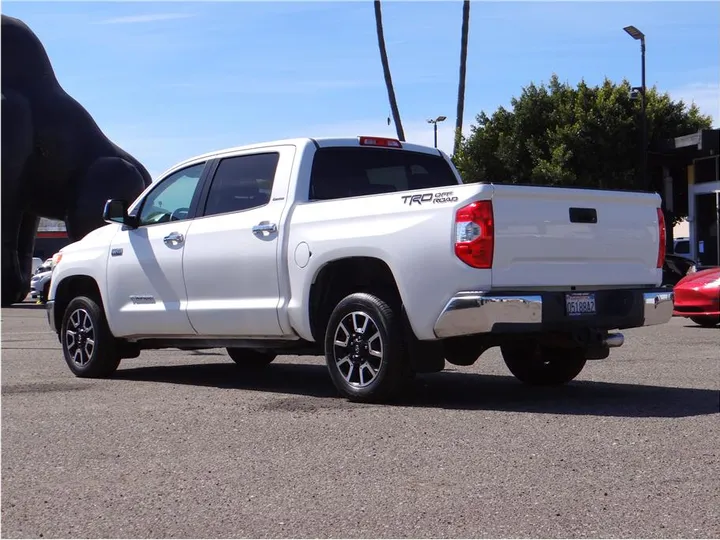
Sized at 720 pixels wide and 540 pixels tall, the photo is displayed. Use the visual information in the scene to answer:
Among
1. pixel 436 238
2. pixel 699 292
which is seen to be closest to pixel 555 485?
pixel 436 238

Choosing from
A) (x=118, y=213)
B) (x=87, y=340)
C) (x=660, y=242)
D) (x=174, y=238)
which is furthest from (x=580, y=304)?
(x=87, y=340)

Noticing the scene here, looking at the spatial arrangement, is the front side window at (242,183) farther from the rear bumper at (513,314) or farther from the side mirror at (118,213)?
the rear bumper at (513,314)

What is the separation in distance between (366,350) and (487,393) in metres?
1.25

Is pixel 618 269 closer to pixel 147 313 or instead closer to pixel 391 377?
pixel 391 377

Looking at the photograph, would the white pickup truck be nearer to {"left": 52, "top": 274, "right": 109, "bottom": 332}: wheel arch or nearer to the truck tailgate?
the truck tailgate

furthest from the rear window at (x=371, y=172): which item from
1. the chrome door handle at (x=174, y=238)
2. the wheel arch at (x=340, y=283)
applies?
the chrome door handle at (x=174, y=238)

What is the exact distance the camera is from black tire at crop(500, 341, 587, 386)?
341 inches

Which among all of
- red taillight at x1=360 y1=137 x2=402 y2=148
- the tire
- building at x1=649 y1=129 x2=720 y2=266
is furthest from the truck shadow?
building at x1=649 y1=129 x2=720 y2=266

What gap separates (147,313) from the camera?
9.41 m

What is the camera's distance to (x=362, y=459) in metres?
5.71

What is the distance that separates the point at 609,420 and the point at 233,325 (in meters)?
3.20

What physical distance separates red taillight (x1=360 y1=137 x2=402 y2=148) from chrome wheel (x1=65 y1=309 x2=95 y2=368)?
10.2 feet

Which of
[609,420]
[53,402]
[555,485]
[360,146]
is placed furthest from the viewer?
[360,146]

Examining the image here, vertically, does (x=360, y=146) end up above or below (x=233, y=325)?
above
